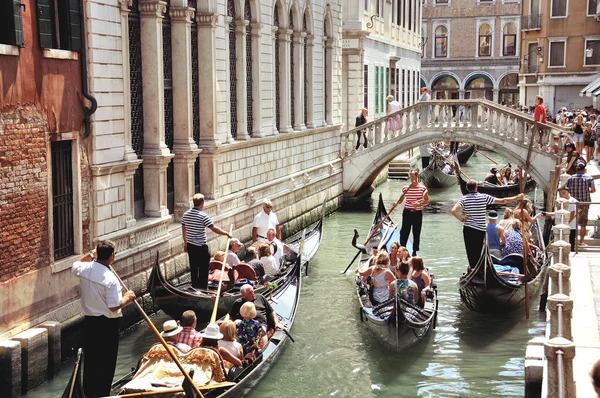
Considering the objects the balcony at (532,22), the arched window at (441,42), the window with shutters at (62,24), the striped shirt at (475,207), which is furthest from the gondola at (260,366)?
the arched window at (441,42)

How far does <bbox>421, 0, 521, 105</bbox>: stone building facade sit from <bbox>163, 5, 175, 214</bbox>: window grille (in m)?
31.1

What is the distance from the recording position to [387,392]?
7223 millimetres

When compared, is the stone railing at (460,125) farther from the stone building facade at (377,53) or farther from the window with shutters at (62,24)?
the window with shutters at (62,24)

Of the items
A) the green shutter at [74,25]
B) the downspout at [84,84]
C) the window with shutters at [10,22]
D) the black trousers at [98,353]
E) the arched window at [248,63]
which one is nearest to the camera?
the black trousers at [98,353]

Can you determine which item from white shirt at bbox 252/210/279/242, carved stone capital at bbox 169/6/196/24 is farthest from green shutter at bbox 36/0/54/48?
white shirt at bbox 252/210/279/242

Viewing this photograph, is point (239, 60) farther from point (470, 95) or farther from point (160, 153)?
point (470, 95)

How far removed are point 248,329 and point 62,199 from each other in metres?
1.85

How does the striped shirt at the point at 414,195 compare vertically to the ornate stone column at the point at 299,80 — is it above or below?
below

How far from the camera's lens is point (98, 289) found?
5922mm

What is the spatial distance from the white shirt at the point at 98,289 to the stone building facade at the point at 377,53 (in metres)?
12.6

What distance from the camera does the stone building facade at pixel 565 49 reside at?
3036cm

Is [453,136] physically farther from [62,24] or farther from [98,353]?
[98,353]

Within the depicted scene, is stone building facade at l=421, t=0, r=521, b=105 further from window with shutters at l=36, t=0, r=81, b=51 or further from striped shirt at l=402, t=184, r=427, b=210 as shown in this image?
window with shutters at l=36, t=0, r=81, b=51

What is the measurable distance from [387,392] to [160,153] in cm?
337
